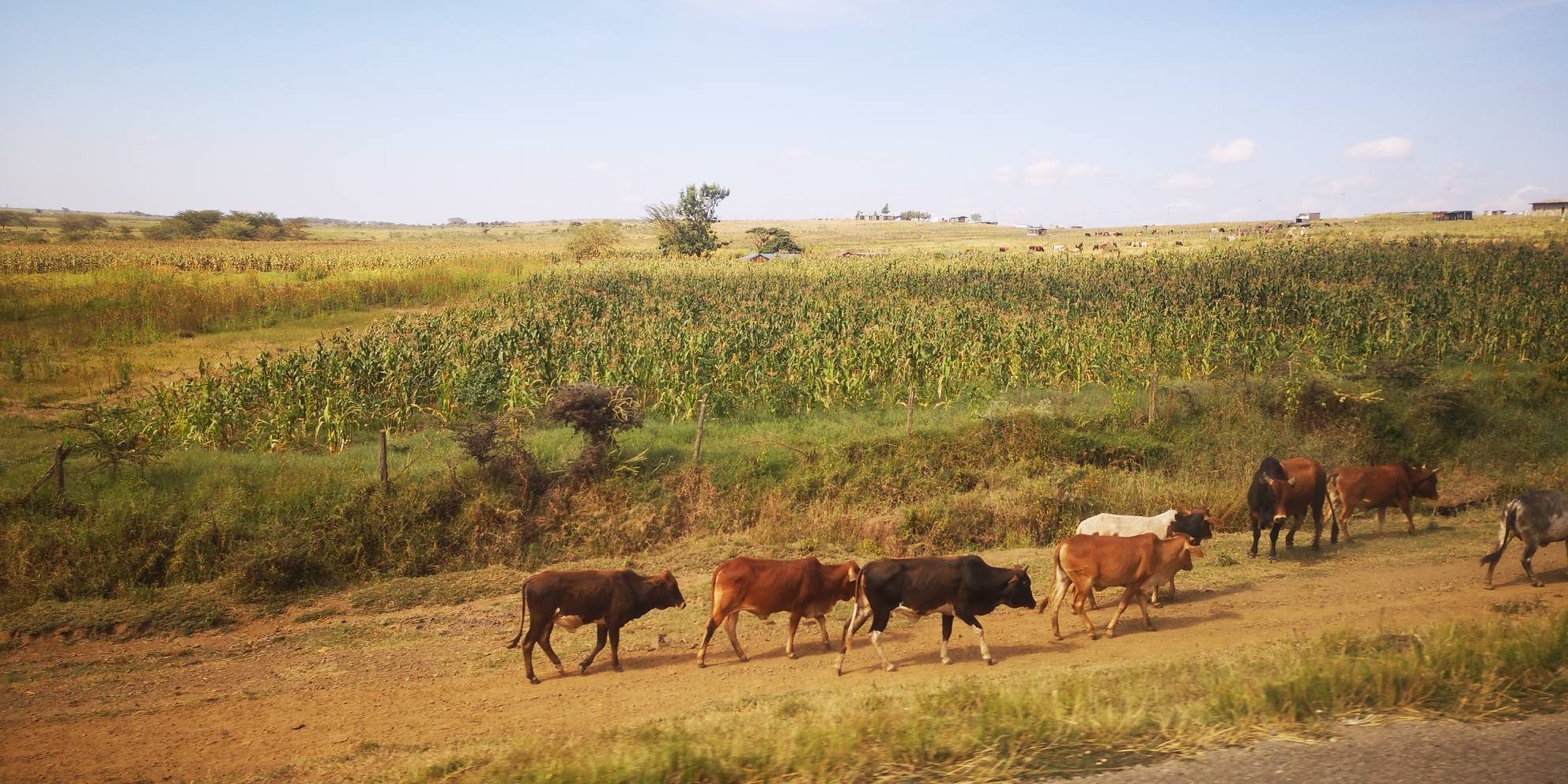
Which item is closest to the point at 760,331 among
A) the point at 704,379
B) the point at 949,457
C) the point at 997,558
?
the point at 704,379

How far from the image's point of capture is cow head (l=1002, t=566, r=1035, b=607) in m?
10.7

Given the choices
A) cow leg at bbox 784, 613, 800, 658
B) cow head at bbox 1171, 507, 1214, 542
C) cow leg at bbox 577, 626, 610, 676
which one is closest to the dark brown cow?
cow leg at bbox 577, 626, 610, 676

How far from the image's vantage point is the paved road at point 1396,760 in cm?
581

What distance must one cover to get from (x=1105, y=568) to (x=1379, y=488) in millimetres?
7167

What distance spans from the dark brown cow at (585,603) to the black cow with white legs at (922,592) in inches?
90.8

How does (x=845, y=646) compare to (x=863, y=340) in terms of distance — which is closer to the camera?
(x=845, y=646)

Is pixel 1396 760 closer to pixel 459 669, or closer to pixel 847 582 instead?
pixel 847 582

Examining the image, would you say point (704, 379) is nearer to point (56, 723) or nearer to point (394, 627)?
point (394, 627)

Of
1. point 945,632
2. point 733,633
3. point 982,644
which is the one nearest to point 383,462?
point 733,633

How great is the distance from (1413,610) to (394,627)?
40.9 ft

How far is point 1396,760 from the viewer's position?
238 inches

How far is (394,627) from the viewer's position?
1226cm

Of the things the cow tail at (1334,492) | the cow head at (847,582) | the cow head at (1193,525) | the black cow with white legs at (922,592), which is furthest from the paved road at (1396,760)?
the cow tail at (1334,492)

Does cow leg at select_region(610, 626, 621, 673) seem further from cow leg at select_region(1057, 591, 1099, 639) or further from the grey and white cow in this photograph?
the grey and white cow
